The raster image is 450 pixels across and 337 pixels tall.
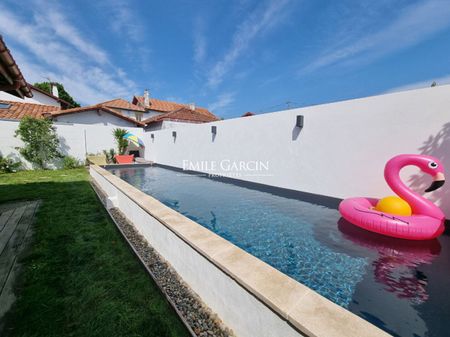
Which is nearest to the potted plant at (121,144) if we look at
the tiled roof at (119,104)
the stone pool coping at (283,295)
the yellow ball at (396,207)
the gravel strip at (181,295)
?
the gravel strip at (181,295)

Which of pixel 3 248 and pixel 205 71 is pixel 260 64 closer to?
pixel 205 71

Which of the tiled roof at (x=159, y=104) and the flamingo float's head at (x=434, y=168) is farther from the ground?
the tiled roof at (x=159, y=104)

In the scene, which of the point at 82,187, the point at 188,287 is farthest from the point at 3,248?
the point at 82,187

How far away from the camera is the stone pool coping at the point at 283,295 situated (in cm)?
160

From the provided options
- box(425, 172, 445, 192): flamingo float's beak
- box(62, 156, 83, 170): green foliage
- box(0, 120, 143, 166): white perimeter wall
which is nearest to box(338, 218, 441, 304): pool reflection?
box(425, 172, 445, 192): flamingo float's beak

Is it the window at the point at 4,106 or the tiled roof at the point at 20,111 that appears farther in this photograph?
the window at the point at 4,106

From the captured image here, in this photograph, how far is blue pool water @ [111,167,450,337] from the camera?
114 inches

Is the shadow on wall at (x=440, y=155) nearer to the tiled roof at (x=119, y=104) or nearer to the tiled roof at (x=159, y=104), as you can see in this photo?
the tiled roof at (x=119, y=104)

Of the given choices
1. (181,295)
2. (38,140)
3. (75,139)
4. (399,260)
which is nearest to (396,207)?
(399,260)

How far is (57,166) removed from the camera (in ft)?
61.0

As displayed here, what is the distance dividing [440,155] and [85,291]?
8.92m

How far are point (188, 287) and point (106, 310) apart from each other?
120 cm

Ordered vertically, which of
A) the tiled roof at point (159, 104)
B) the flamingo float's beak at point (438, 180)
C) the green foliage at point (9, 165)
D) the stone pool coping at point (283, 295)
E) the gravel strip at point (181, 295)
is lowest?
the gravel strip at point (181, 295)

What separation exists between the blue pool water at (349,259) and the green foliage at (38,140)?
17.2 meters
